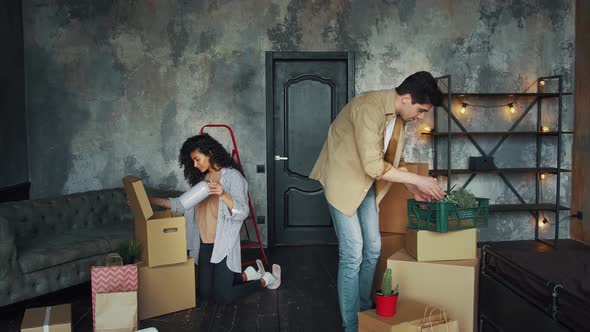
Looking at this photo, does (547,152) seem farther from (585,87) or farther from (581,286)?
(581,286)

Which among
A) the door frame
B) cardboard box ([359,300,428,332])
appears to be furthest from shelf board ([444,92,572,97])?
cardboard box ([359,300,428,332])

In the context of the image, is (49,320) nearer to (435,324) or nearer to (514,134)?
(435,324)

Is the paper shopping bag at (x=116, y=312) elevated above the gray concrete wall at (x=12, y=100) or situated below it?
below

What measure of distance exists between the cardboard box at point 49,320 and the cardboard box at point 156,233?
0.61 m

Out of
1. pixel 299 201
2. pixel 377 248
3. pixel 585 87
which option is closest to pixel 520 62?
pixel 585 87

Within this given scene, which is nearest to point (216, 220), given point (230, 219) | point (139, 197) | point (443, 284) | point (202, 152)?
point (230, 219)

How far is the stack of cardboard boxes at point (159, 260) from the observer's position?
3.72 metres

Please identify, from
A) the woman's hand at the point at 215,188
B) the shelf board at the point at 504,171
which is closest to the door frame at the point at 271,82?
the shelf board at the point at 504,171

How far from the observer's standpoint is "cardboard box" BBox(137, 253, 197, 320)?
372 centimetres

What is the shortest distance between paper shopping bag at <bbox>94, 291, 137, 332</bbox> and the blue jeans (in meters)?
1.18

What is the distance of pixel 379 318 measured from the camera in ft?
9.09

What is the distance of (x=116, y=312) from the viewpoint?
3.16 m

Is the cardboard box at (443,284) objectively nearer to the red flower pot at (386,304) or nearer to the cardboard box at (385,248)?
the red flower pot at (386,304)

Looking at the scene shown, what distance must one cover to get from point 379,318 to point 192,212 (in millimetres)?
1996
